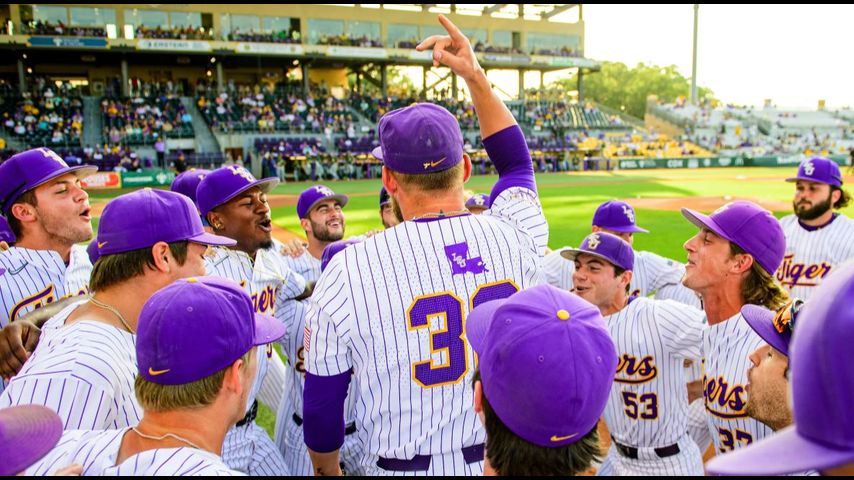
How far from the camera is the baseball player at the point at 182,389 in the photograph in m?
1.62


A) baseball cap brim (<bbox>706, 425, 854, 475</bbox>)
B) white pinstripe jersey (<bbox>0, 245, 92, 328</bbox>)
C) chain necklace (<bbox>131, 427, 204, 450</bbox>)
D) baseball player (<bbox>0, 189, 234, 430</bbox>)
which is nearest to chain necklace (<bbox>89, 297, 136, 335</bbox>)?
baseball player (<bbox>0, 189, 234, 430</bbox>)

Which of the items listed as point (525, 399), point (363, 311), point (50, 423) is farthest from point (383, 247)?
point (50, 423)

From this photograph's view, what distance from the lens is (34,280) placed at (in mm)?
3670

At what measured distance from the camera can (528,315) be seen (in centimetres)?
156

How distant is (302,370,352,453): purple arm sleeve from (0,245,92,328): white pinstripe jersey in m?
2.31

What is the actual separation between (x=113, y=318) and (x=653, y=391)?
2984mm

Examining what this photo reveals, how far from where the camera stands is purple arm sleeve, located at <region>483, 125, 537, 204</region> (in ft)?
8.12

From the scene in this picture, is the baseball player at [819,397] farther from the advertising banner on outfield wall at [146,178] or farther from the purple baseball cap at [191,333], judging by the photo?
the advertising banner on outfield wall at [146,178]

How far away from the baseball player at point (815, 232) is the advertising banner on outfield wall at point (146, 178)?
2818 cm

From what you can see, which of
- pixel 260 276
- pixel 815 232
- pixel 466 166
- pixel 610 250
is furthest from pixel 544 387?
pixel 815 232

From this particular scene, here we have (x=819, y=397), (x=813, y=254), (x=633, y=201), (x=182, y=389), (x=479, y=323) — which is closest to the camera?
(x=819, y=397)

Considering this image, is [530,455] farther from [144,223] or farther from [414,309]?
[144,223]

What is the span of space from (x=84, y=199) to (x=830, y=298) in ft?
14.0

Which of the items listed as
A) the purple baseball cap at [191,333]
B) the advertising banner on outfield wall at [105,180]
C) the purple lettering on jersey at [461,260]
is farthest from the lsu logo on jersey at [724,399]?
the advertising banner on outfield wall at [105,180]
